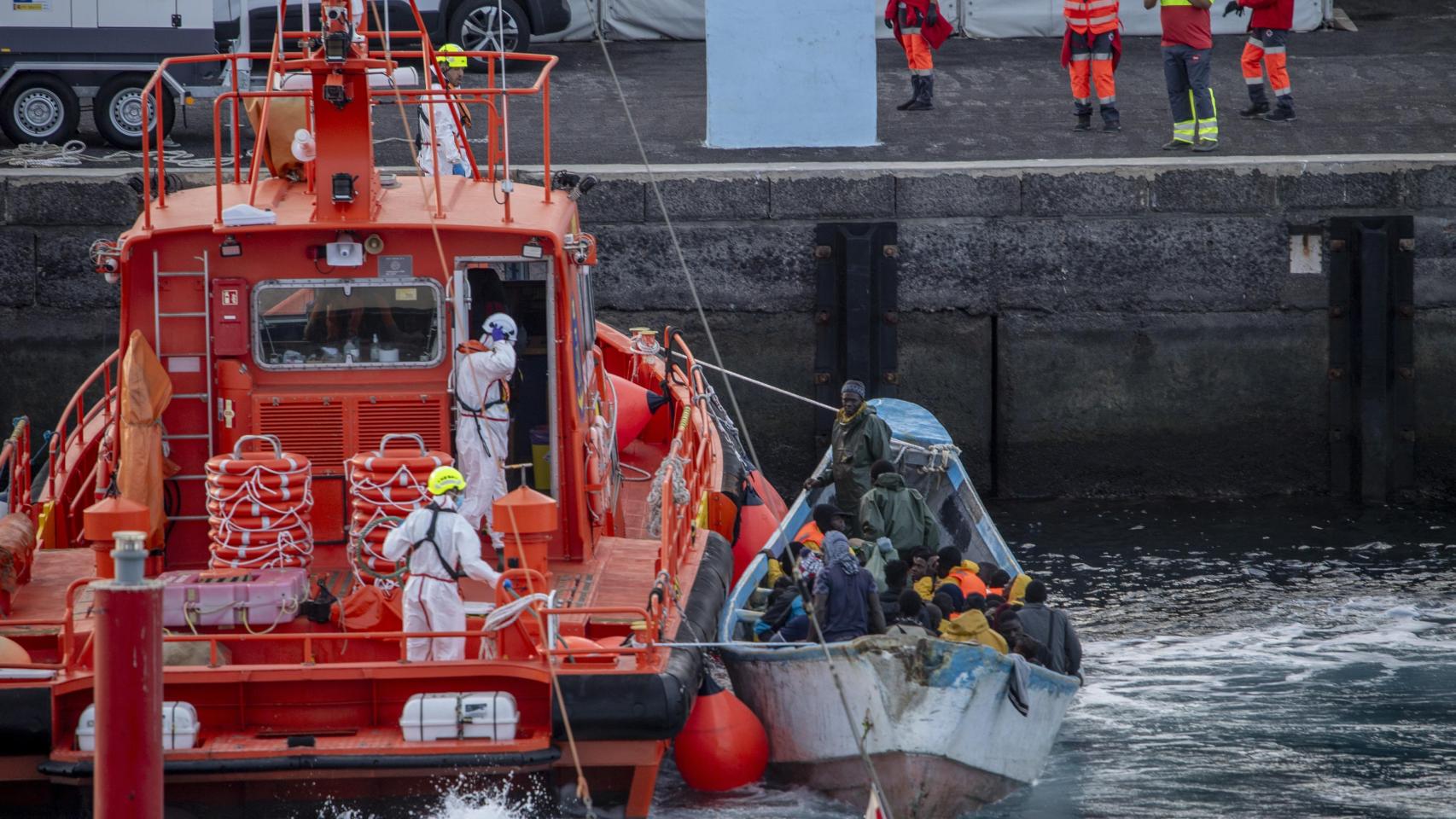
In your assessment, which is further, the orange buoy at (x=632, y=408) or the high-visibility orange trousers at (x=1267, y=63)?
the high-visibility orange trousers at (x=1267, y=63)

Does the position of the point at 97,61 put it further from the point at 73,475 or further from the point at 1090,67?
the point at 1090,67

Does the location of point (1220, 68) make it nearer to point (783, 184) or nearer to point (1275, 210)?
point (1275, 210)

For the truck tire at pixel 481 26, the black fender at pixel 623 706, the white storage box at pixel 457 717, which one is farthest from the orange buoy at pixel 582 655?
the truck tire at pixel 481 26

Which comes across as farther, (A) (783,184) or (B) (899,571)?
(A) (783,184)

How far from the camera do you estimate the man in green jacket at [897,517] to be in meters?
10.1

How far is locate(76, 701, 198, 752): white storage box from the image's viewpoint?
690 centimetres

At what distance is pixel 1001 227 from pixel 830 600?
604cm

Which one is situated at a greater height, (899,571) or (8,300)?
(8,300)

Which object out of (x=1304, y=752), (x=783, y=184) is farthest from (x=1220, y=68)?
(x=1304, y=752)

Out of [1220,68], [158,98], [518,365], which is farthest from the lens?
[1220,68]

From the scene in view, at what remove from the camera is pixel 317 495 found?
8438 millimetres

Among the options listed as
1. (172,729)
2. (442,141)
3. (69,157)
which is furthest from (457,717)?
(69,157)

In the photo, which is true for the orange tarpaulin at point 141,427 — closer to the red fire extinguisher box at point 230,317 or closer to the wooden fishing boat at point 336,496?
the wooden fishing boat at point 336,496

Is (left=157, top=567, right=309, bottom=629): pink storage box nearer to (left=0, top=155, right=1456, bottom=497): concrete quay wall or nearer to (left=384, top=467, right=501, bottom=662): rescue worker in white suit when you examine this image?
(left=384, top=467, right=501, bottom=662): rescue worker in white suit
